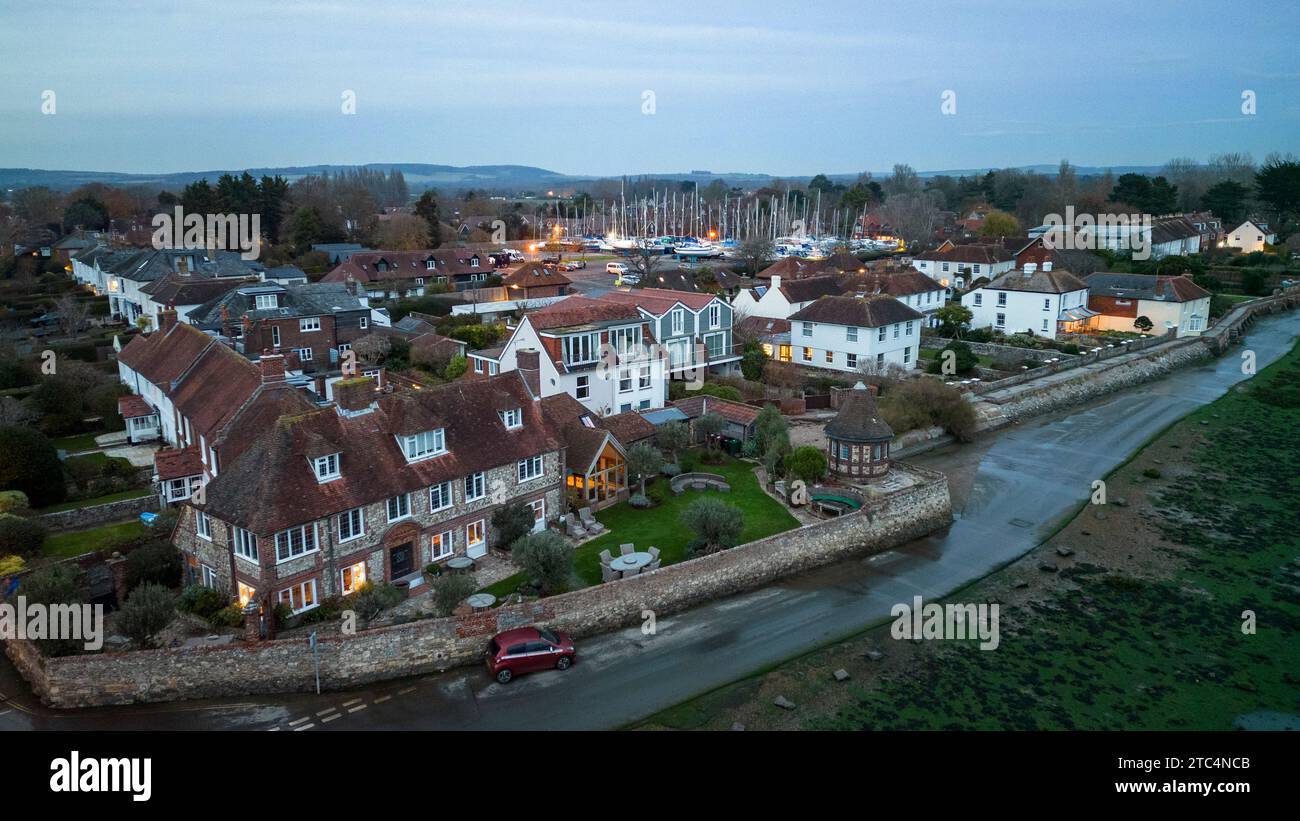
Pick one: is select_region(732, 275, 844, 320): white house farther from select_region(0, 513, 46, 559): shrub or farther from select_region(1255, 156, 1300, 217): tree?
select_region(1255, 156, 1300, 217): tree

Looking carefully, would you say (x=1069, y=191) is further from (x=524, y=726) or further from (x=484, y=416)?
(x=524, y=726)

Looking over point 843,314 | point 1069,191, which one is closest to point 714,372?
point 843,314

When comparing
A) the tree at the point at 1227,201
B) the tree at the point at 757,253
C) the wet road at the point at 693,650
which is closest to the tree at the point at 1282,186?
the tree at the point at 1227,201

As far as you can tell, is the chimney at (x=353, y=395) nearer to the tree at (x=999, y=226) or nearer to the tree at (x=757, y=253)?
the tree at (x=757, y=253)

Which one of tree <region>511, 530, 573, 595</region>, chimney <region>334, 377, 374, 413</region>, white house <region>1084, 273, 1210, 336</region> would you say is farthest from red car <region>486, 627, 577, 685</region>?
white house <region>1084, 273, 1210, 336</region>

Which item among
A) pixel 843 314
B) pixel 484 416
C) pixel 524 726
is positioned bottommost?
pixel 524 726

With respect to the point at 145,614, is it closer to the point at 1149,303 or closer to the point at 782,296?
the point at 782,296
